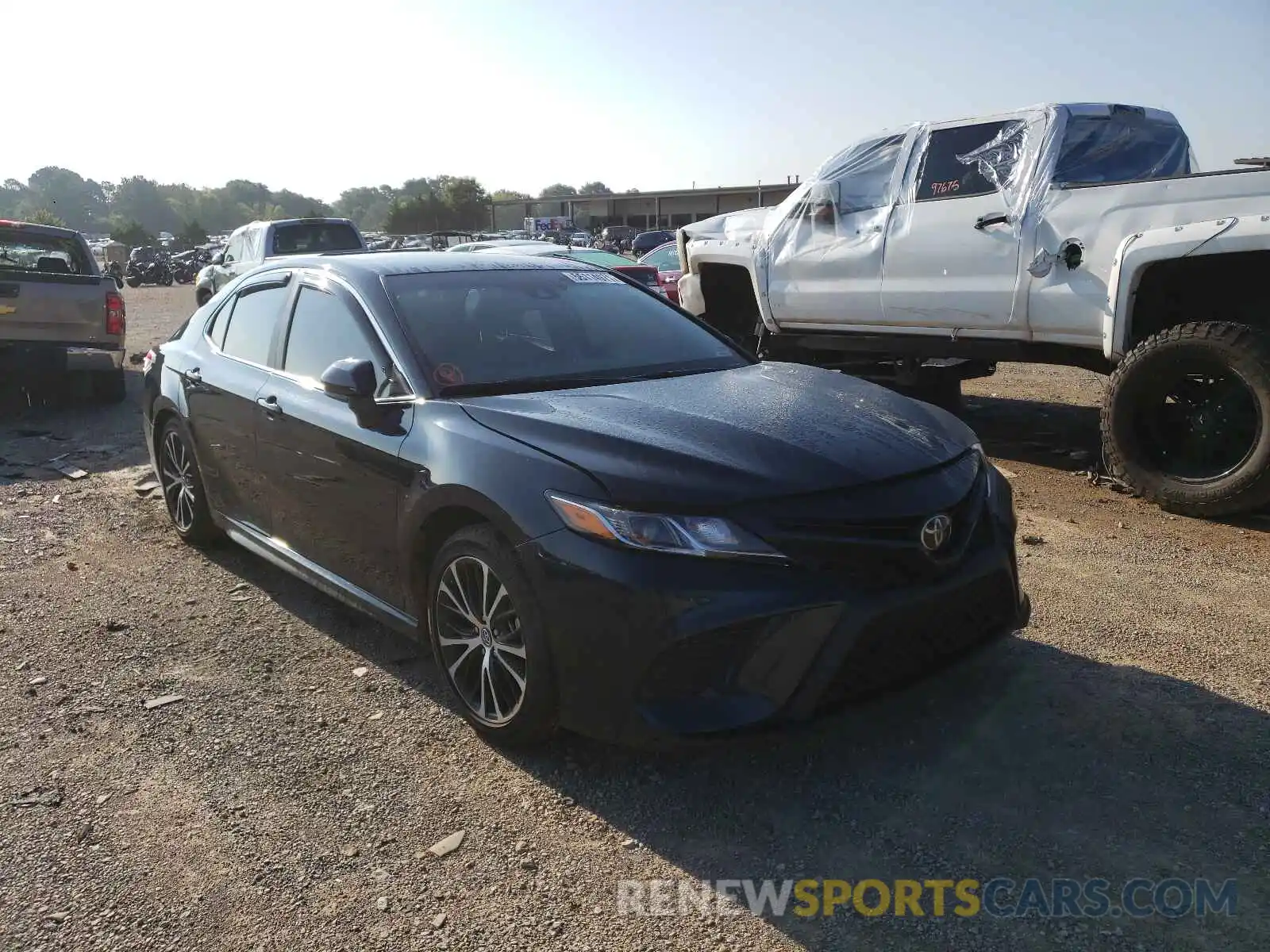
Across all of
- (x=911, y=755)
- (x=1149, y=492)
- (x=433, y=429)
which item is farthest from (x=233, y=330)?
(x=1149, y=492)

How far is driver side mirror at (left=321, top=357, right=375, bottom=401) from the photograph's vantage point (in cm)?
361

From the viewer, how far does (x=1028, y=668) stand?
12.5ft

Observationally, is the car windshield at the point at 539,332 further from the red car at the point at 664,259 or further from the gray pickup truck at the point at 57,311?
the red car at the point at 664,259

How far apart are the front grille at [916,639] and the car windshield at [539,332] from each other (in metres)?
1.51

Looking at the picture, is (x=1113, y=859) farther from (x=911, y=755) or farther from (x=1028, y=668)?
(x=1028, y=668)

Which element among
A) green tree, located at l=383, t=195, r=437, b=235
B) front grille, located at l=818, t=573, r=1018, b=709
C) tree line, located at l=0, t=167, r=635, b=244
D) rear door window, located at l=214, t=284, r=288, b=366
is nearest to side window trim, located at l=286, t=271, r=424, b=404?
rear door window, located at l=214, t=284, r=288, b=366

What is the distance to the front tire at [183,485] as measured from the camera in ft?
17.4

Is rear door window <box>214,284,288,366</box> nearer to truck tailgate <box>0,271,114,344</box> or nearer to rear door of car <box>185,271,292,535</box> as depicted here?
rear door of car <box>185,271,292,535</box>

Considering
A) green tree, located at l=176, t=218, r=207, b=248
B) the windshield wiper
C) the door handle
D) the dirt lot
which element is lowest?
the dirt lot

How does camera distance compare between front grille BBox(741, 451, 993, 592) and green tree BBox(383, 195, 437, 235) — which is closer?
front grille BBox(741, 451, 993, 592)

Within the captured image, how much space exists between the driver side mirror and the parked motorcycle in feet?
135

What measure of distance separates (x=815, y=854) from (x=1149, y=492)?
403cm

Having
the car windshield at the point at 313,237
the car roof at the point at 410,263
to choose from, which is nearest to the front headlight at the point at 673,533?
the car roof at the point at 410,263

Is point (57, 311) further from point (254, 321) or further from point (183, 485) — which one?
point (254, 321)
